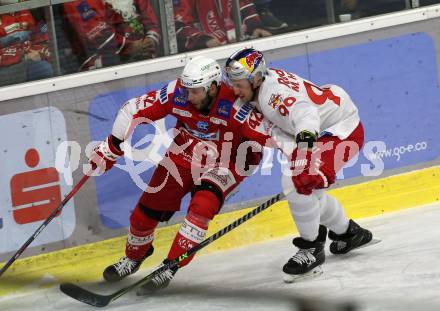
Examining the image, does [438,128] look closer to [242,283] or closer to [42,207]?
[242,283]

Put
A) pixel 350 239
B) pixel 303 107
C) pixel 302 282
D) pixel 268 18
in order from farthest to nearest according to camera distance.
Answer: pixel 268 18, pixel 350 239, pixel 302 282, pixel 303 107

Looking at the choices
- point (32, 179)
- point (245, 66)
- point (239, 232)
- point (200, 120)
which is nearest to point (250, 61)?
point (245, 66)

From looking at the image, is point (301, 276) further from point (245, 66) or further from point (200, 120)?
point (245, 66)

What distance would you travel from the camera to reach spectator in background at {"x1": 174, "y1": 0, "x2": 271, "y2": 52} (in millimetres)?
5859

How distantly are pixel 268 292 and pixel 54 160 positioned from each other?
1.60m

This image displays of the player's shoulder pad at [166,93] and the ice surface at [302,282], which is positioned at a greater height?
the player's shoulder pad at [166,93]

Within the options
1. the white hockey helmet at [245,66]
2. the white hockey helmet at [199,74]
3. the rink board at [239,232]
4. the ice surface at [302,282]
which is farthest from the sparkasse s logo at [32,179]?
the white hockey helmet at [245,66]

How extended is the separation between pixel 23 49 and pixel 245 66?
5.47 feet

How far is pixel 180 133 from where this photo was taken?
5047 millimetres

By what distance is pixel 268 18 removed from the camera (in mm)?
5977

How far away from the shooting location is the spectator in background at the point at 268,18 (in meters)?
5.95

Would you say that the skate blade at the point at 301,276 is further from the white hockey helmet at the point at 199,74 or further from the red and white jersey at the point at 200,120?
the white hockey helmet at the point at 199,74

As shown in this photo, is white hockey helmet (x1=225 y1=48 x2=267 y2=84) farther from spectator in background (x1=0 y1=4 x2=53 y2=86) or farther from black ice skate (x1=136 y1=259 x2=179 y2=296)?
spectator in background (x1=0 y1=4 x2=53 y2=86)

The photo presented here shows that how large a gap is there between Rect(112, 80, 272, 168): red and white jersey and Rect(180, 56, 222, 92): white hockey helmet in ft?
0.41
